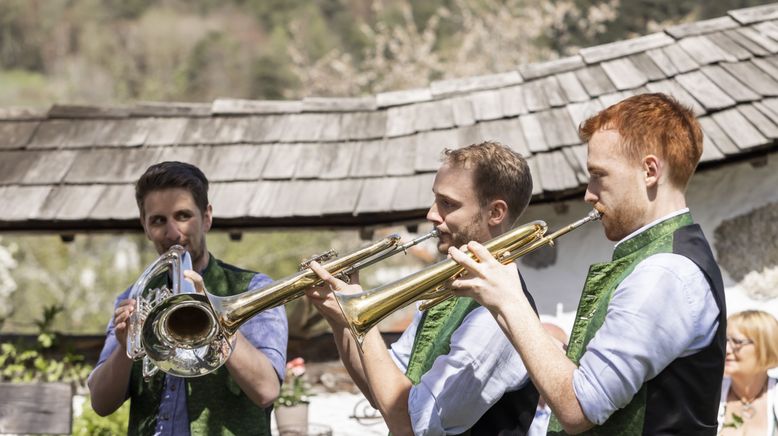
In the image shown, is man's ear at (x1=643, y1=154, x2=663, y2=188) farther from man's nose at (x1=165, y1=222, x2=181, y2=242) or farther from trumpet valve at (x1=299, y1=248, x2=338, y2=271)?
man's nose at (x1=165, y1=222, x2=181, y2=242)

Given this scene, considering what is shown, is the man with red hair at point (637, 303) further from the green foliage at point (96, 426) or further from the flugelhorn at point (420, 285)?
the green foliage at point (96, 426)

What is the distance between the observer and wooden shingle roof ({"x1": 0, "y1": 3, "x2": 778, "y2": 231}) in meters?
6.34

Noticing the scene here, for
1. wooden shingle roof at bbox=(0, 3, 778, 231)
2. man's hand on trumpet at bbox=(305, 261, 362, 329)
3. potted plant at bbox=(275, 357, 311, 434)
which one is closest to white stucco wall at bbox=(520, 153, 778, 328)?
wooden shingle roof at bbox=(0, 3, 778, 231)

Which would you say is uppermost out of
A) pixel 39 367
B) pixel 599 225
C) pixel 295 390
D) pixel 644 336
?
pixel 39 367

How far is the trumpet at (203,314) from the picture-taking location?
3105 mm

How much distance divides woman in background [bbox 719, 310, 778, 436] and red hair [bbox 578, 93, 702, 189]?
7.48ft

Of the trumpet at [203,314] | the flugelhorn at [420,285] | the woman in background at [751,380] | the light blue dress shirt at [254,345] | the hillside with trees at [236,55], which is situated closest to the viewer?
the flugelhorn at [420,285]

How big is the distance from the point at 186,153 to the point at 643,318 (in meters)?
4.99

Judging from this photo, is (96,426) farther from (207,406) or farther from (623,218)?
(623,218)

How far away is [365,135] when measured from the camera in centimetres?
694

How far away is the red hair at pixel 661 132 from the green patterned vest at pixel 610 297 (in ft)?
0.47

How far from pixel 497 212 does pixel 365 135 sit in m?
3.87

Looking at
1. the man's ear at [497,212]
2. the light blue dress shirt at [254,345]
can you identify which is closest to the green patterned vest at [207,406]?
the light blue dress shirt at [254,345]

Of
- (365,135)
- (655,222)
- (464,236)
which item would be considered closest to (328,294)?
(464,236)
